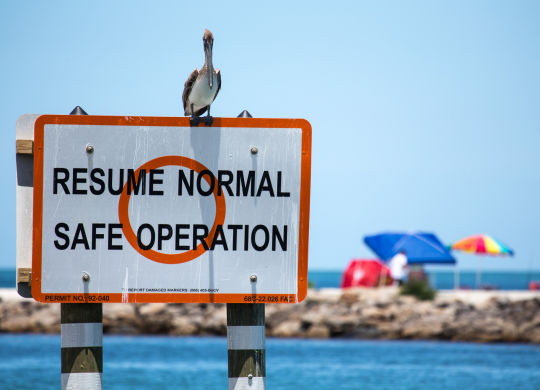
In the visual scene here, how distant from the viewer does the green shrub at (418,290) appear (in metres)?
28.9

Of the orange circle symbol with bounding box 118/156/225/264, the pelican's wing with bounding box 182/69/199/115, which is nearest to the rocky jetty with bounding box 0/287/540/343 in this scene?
the pelican's wing with bounding box 182/69/199/115

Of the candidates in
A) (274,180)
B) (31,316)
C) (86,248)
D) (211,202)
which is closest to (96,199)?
(86,248)

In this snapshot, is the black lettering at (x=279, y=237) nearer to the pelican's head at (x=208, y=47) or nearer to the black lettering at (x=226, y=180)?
the black lettering at (x=226, y=180)

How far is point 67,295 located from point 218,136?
955 millimetres

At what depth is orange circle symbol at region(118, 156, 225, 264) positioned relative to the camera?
3.73m

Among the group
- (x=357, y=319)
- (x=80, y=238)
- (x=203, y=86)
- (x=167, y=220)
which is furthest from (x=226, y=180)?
(x=357, y=319)

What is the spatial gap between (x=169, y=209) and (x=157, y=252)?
19cm

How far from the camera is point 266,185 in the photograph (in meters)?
3.76

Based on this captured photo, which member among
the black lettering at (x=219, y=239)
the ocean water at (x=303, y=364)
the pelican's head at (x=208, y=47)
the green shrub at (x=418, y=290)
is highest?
the pelican's head at (x=208, y=47)

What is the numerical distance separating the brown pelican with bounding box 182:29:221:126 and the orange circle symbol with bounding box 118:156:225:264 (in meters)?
0.30

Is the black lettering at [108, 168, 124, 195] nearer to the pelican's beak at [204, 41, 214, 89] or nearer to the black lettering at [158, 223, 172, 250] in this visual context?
the black lettering at [158, 223, 172, 250]

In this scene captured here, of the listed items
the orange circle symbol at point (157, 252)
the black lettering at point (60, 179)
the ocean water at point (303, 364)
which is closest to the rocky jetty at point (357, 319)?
the ocean water at point (303, 364)

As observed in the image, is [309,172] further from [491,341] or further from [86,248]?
[491,341]

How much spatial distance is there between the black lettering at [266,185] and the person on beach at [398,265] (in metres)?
26.4
